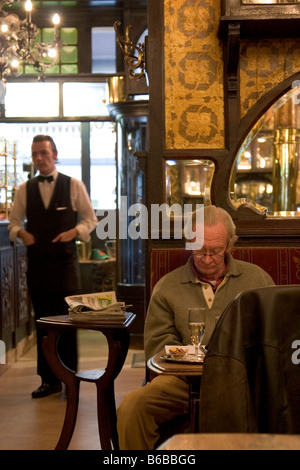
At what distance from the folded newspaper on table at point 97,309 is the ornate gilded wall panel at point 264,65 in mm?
1148

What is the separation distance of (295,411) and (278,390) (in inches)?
2.1

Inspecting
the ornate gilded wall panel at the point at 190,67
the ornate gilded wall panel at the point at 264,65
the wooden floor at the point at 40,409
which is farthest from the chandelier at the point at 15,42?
the ornate gilded wall panel at the point at 264,65

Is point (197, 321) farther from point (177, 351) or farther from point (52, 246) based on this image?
point (52, 246)

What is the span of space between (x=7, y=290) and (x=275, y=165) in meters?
3.22

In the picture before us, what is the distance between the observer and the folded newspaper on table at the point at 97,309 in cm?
333

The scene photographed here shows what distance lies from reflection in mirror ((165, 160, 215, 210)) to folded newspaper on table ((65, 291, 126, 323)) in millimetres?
645

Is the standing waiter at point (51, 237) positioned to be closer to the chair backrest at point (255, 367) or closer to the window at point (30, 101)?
the chair backrest at point (255, 367)

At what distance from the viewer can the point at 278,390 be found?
5.03ft

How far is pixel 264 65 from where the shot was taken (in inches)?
146

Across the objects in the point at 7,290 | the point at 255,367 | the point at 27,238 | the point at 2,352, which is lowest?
the point at 2,352

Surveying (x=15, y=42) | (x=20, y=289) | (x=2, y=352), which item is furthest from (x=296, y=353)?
(x=15, y=42)

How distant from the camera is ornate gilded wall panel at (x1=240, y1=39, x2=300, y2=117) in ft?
12.2
